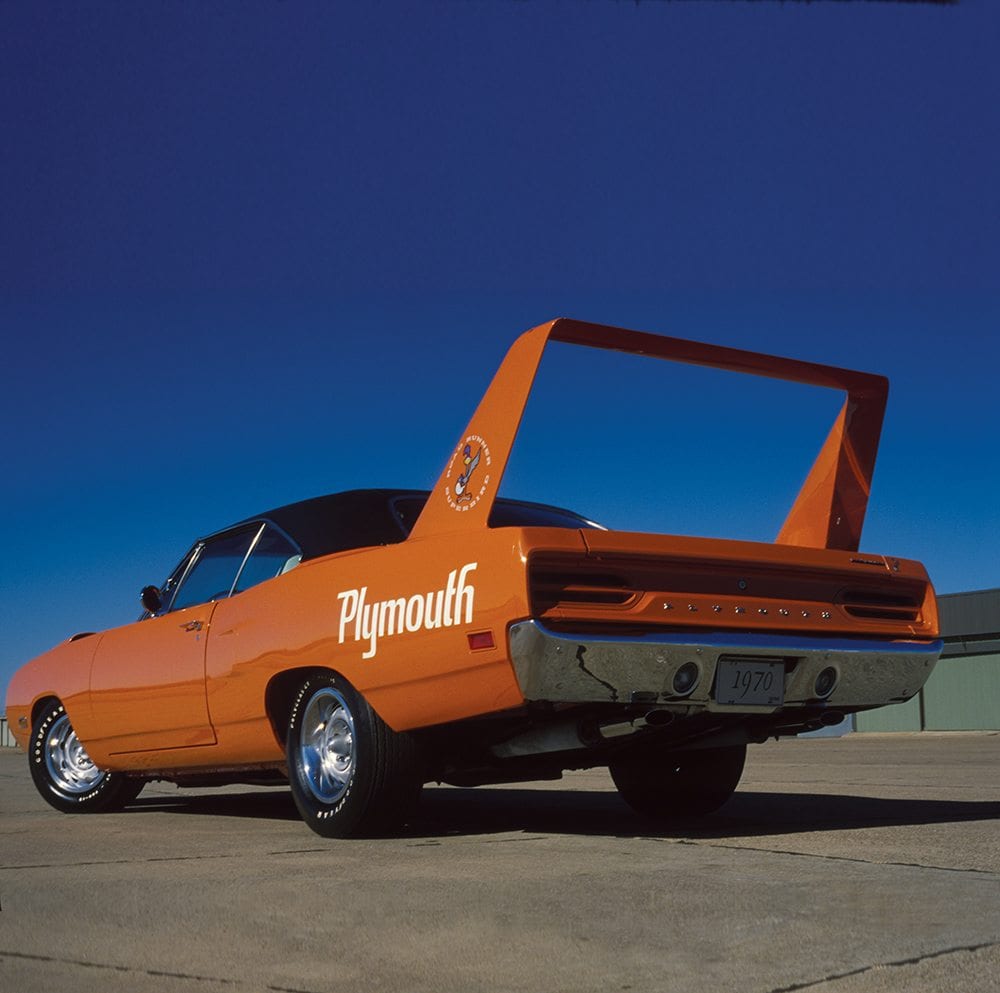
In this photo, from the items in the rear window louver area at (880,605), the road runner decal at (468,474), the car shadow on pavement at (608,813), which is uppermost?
the road runner decal at (468,474)

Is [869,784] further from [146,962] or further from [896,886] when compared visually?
[146,962]

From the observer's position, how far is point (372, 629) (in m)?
5.04

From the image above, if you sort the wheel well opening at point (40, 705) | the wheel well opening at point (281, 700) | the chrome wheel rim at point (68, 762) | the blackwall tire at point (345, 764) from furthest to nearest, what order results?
the wheel well opening at point (40, 705) → the chrome wheel rim at point (68, 762) → the wheel well opening at point (281, 700) → the blackwall tire at point (345, 764)

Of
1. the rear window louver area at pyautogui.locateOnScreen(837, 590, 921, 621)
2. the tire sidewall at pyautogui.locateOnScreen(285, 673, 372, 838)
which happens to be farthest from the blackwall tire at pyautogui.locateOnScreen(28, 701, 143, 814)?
the rear window louver area at pyautogui.locateOnScreen(837, 590, 921, 621)

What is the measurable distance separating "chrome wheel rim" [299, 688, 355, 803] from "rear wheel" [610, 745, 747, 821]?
139 cm

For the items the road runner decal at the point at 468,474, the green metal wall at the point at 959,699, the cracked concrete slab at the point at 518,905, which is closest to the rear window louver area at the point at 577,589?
the road runner decal at the point at 468,474

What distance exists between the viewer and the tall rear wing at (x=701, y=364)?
477 cm

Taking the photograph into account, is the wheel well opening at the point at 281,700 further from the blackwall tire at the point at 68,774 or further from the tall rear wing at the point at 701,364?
the blackwall tire at the point at 68,774

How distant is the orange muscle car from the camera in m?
4.61

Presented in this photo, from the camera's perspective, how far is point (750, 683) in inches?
194

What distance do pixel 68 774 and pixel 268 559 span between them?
2.68 metres

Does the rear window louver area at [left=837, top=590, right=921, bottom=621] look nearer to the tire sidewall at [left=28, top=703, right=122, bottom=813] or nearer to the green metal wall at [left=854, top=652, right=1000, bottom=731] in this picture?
the tire sidewall at [left=28, top=703, right=122, bottom=813]

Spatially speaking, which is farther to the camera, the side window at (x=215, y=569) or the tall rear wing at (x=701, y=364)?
the side window at (x=215, y=569)

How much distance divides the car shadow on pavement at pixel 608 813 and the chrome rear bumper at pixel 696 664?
60 cm
